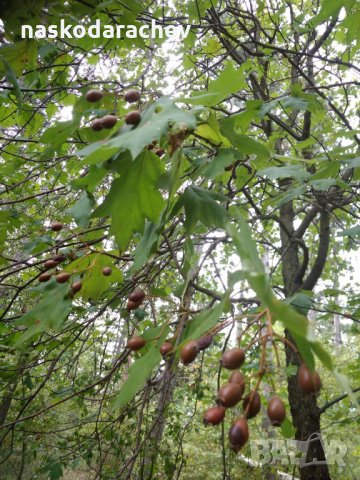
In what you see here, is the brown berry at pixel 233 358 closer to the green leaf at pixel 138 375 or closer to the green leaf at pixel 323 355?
the green leaf at pixel 323 355

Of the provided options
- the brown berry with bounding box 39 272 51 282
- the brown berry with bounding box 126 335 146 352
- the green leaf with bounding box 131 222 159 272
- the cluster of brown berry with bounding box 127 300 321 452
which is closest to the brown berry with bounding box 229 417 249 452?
the cluster of brown berry with bounding box 127 300 321 452

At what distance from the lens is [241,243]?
2.37 feet

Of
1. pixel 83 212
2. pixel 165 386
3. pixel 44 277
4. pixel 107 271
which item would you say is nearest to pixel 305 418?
pixel 165 386

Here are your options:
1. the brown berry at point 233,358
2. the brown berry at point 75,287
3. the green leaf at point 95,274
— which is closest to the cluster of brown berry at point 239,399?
the brown berry at point 233,358

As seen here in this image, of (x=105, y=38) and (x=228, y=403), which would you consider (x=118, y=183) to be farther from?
(x=105, y=38)

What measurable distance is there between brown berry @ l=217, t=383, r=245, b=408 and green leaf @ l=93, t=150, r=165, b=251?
66 cm

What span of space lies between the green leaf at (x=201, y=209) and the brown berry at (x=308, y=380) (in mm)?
590

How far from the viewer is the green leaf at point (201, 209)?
1.23 meters

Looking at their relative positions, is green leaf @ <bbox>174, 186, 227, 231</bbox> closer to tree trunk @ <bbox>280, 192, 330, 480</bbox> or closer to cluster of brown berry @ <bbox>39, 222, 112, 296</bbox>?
cluster of brown berry @ <bbox>39, 222, 112, 296</bbox>

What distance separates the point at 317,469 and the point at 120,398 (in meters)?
3.02

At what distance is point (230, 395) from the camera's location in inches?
27.2

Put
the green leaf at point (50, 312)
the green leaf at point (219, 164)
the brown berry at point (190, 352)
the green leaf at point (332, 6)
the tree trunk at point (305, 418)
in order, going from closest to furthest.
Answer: the brown berry at point (190, 352), the green leaf at point (219, 164), the green leaf at point (50, 312), the green leaf at point (332, 6), the tree trunk at point (305, 418)

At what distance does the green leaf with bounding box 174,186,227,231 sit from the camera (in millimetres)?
1226

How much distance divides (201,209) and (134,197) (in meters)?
0.22
